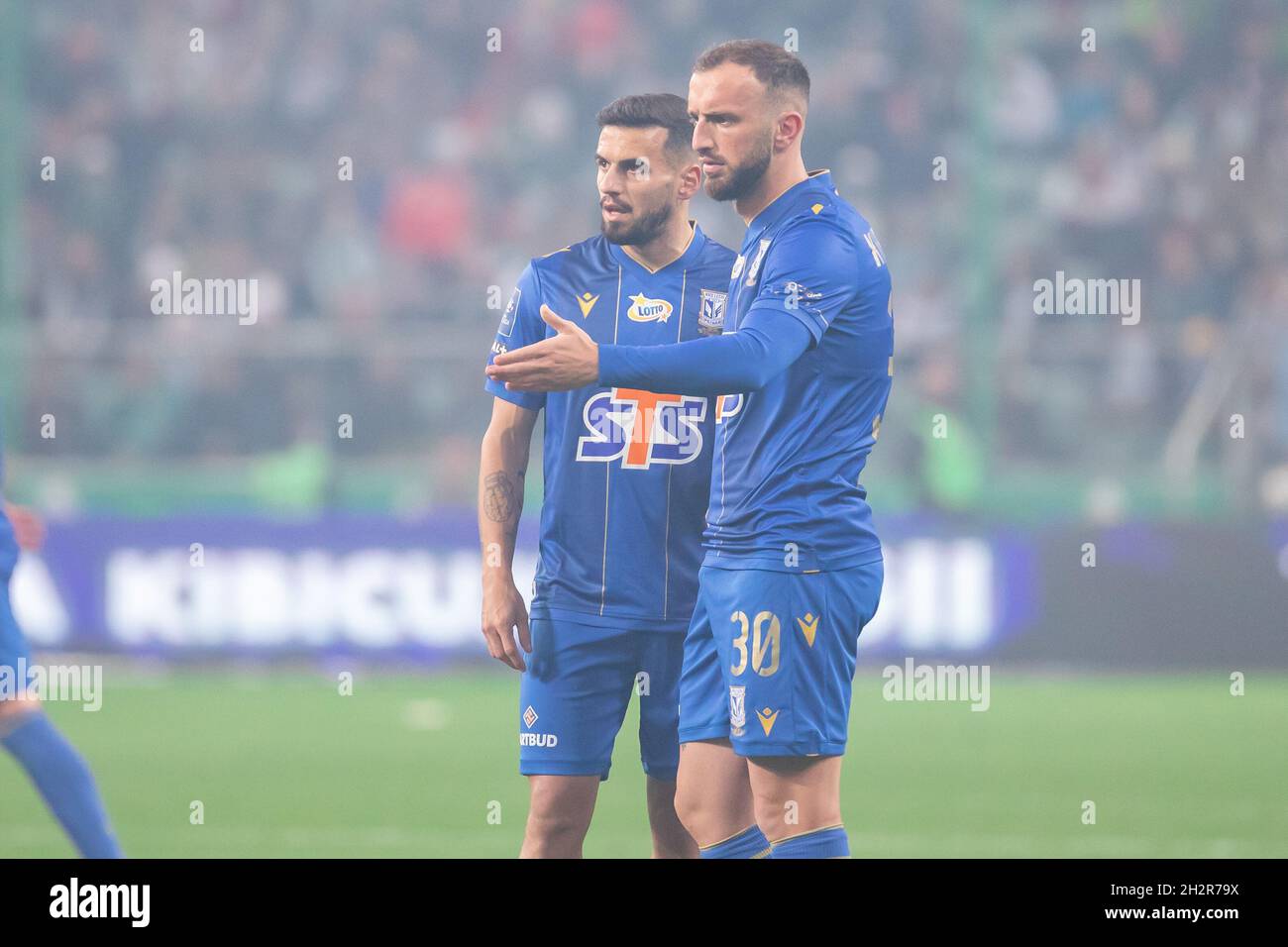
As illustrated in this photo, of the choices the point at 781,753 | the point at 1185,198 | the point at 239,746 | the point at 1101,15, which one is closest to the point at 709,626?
the point at 781,753

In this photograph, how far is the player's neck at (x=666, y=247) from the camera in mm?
5105

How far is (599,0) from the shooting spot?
15.8m

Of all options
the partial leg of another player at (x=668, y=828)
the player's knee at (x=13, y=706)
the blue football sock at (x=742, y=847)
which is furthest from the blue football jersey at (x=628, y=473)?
the player's knee at (x=13, y=706)

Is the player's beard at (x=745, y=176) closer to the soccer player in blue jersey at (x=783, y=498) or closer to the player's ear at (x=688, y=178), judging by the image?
the soccer player in blue jersey at (x=783, y=498)

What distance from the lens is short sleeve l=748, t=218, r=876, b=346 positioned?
166 inches

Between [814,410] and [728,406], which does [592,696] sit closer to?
[728,406]

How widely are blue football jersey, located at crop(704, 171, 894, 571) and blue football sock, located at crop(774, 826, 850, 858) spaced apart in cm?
63

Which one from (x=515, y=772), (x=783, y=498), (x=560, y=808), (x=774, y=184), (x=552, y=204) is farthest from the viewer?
(x=552, y=204)

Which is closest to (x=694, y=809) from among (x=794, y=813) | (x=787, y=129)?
(x=794, y=813)

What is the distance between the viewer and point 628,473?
5020 millimetres

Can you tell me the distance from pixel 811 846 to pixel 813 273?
1.33 meters

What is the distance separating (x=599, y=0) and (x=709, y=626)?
12.1 meters

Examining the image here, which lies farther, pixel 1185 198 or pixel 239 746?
pixel 1185 198
